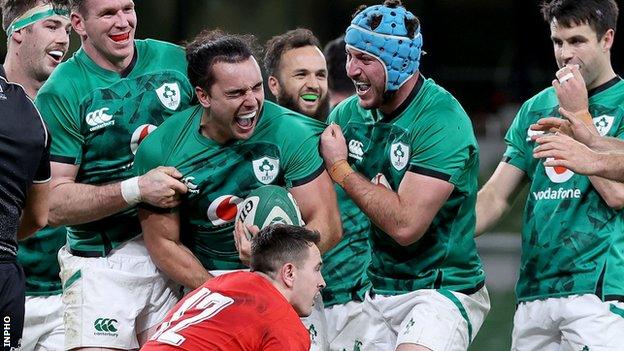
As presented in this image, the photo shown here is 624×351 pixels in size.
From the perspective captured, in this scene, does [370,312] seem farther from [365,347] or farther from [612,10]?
[612,10]

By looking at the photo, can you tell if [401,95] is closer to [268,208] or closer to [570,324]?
[268,208]

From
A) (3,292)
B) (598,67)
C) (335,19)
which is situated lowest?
(335,19)

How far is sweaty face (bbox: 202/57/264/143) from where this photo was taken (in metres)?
6.03

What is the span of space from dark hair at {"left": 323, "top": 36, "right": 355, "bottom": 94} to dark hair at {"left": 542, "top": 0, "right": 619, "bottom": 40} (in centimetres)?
212

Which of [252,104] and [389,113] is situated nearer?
[252,104]

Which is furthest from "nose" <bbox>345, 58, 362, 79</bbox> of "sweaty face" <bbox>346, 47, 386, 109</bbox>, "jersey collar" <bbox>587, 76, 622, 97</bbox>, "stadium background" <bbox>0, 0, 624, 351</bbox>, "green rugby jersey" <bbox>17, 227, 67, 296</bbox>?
"stadium background" <bbox>0, 0, 624, 351</bbox>

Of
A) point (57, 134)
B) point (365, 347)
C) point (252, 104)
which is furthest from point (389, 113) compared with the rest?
point (57, 134)

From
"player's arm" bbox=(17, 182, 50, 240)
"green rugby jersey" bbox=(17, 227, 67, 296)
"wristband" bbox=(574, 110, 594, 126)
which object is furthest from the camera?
"green rugby jersey" bbox=(17, 227, 67, 296)

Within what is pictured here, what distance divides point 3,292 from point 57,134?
3.39 feet

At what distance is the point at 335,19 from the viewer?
1966 centimetres

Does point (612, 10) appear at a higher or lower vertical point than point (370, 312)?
higher

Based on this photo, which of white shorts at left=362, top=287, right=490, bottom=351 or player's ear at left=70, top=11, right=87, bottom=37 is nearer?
white shorts at left=362, top=287, right=490, bottom=351

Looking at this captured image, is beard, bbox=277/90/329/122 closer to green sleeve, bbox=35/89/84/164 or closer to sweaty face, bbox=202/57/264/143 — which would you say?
sweaty face, bbox=202/57/264/143

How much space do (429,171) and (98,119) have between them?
67.9 inches
